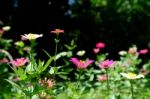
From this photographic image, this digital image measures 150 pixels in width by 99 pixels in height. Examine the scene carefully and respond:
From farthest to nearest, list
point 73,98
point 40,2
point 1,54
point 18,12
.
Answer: point 18,12 < point 40,2 < point 1,54 < point 73,98

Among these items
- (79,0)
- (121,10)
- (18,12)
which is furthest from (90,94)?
(121,10)

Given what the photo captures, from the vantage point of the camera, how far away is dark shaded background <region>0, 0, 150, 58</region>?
478 inches

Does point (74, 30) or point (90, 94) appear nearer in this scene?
point (90, 94)

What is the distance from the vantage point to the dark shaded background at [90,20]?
12138 millimetres

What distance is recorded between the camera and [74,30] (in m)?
13.9

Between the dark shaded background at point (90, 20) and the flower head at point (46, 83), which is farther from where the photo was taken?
the dark shaded background at point (90, 20)

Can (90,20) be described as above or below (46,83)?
above

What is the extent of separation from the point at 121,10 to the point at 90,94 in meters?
12.4

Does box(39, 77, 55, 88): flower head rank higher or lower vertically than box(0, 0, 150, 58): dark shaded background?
lower

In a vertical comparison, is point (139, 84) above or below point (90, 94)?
above

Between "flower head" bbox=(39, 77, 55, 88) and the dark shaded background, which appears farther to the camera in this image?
the dark shaded background

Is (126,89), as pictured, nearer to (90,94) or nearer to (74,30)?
(90,94)

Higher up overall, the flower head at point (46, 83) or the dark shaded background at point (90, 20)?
the dark shaded background at point (90, 20)

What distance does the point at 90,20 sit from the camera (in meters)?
15.1
